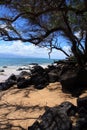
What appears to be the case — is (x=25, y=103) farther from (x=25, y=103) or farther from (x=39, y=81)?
(x=39, y=81)

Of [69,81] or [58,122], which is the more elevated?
[69,81]

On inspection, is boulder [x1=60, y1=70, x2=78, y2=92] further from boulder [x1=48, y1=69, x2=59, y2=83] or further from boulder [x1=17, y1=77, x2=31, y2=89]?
boulder [x1=17, y1=77, x2=31, y2=89]

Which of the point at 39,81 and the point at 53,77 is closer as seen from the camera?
the point at 39,81

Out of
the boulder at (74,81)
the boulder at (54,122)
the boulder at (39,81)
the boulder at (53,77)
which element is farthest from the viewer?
the boulder at (53,77)

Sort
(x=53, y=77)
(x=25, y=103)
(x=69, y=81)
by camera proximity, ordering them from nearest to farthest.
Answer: (x=25, y=103) < (x=69, y=81) < (x=53, y=77)

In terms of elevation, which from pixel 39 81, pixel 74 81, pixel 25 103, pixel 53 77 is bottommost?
pixel 25 103

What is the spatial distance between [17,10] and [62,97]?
3.56 m

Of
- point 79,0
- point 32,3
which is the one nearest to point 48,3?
point 32,3

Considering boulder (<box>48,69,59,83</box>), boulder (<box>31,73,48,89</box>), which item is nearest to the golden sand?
boulder (<box>31,73,48,89</box>)

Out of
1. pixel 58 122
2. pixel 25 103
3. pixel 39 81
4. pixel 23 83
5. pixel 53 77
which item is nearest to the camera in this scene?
pixel 58 122

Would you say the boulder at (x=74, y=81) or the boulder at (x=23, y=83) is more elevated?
the boulder at (x=74, y=81)

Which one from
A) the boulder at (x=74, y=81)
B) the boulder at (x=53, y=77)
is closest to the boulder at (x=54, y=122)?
the boulder at (x=74, y=81)

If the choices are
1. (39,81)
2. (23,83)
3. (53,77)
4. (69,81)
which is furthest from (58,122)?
(23,83)

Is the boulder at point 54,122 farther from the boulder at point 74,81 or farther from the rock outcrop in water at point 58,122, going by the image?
the boulder at point 74,81
